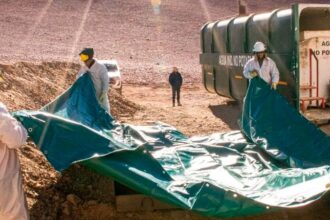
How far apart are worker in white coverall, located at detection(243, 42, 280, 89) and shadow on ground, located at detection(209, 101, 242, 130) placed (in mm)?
2973

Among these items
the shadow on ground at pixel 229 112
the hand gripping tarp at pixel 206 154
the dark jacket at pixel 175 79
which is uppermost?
the hand gripping tarp at pixel 206 154

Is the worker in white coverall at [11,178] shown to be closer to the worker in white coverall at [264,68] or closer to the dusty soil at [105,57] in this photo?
the dusty soil at [105,57]

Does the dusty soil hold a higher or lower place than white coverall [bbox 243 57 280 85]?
lower

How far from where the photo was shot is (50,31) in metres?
46.4

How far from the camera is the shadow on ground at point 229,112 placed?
45.7 ft

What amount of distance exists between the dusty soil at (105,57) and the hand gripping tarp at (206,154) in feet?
1.53

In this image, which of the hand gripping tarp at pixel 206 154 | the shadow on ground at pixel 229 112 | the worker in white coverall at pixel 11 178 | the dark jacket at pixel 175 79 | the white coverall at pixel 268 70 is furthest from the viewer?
the dark jacket at pixel 175 79

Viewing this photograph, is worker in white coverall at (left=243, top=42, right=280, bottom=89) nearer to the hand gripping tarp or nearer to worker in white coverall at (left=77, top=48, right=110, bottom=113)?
the hand gripping tarp

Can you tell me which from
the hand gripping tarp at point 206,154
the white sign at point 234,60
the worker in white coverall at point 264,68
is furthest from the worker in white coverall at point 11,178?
the white sign at point 234,60

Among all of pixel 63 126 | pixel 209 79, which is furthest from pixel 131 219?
pixel 209 79

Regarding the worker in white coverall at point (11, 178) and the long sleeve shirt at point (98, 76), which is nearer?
the worker in white coverall at point (11, 178)

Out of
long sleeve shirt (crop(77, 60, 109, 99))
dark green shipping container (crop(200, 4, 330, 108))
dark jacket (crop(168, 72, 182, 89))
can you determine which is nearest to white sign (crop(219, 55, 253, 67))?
dark green shipping container (crop(200, 4, 330, 108))

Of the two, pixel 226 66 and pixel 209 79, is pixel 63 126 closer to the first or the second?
pixel 226 66

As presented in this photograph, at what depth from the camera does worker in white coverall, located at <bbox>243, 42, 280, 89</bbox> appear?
9.90m
